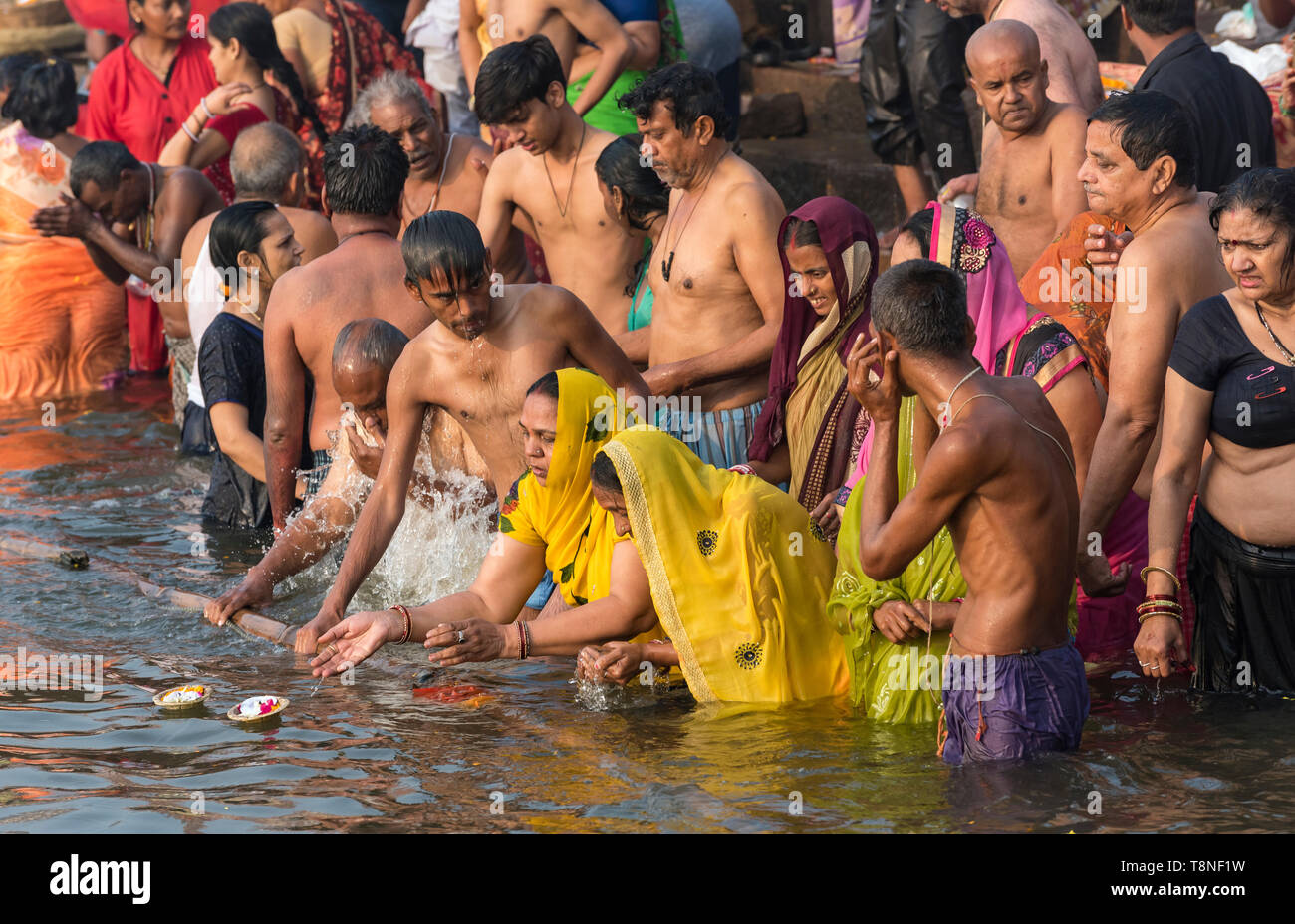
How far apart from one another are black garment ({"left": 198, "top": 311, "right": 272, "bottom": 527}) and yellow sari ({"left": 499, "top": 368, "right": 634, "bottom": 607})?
7.53ft

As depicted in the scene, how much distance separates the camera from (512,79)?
6512 millimetres

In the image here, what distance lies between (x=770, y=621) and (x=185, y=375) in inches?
194

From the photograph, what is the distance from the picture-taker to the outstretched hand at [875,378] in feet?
12.7

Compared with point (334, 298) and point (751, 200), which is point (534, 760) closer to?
point (751, 200)

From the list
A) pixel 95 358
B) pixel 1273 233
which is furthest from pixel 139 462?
pixel 1273 233

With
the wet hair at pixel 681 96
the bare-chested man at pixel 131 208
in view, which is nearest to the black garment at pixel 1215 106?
the wet hair at pixel 681 96

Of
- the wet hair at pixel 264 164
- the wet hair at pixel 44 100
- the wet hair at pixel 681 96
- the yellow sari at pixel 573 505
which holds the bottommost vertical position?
Result: the yellow sari at pixel 573 505

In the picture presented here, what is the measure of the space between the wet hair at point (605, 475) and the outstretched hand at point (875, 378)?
0.95 metres

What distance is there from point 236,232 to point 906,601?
3.92 m

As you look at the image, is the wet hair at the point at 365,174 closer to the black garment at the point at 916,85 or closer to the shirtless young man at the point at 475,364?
the shirtless young man at the point at 475,364

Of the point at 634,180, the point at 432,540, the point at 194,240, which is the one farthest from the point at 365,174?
the point at 194,240

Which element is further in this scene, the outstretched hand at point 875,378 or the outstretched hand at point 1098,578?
the outstretched hand at point 1098,578

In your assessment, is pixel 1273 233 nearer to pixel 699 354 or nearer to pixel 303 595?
pixel 699 354

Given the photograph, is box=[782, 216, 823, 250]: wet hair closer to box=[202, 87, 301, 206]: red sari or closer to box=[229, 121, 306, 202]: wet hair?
box=[229, 121, 306, 202]: wet hair
